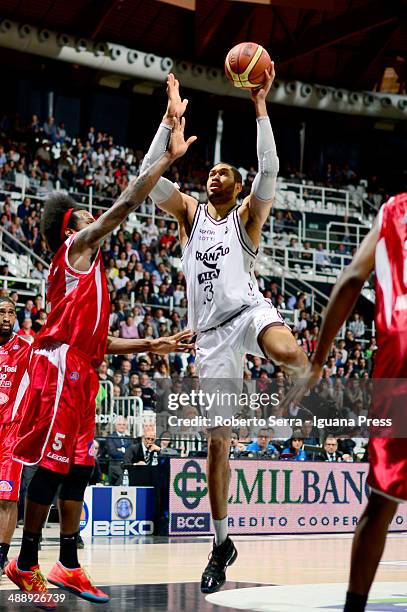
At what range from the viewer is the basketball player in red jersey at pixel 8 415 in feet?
23.3

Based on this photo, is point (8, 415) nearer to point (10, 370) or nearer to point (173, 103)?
point (10, 370)

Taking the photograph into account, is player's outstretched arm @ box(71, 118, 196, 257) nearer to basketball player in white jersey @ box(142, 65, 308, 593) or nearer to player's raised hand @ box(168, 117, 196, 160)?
player's raised hand @ box(168, 117, 196, 160)

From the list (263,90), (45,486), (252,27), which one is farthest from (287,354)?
(252,27)

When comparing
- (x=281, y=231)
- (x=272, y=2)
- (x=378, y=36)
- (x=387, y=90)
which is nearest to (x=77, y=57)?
(x=272, y=2)

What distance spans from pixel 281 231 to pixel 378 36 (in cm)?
698

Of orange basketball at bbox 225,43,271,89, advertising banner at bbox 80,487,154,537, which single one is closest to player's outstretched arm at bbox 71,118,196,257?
orange basketball at bbox 225,43,271,89

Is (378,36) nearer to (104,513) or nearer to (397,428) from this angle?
(104,513)

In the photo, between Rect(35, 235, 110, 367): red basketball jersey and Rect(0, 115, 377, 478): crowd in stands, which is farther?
Rect(0, 115, 377, 478): crowd in stands

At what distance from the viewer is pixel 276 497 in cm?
1376

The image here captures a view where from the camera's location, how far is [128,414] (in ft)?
50.6

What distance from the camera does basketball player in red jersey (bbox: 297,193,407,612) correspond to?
3.86 m

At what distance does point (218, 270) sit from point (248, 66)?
1.38 metres

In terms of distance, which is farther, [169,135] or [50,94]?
[50,94]

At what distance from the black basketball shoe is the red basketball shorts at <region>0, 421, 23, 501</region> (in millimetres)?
1597
